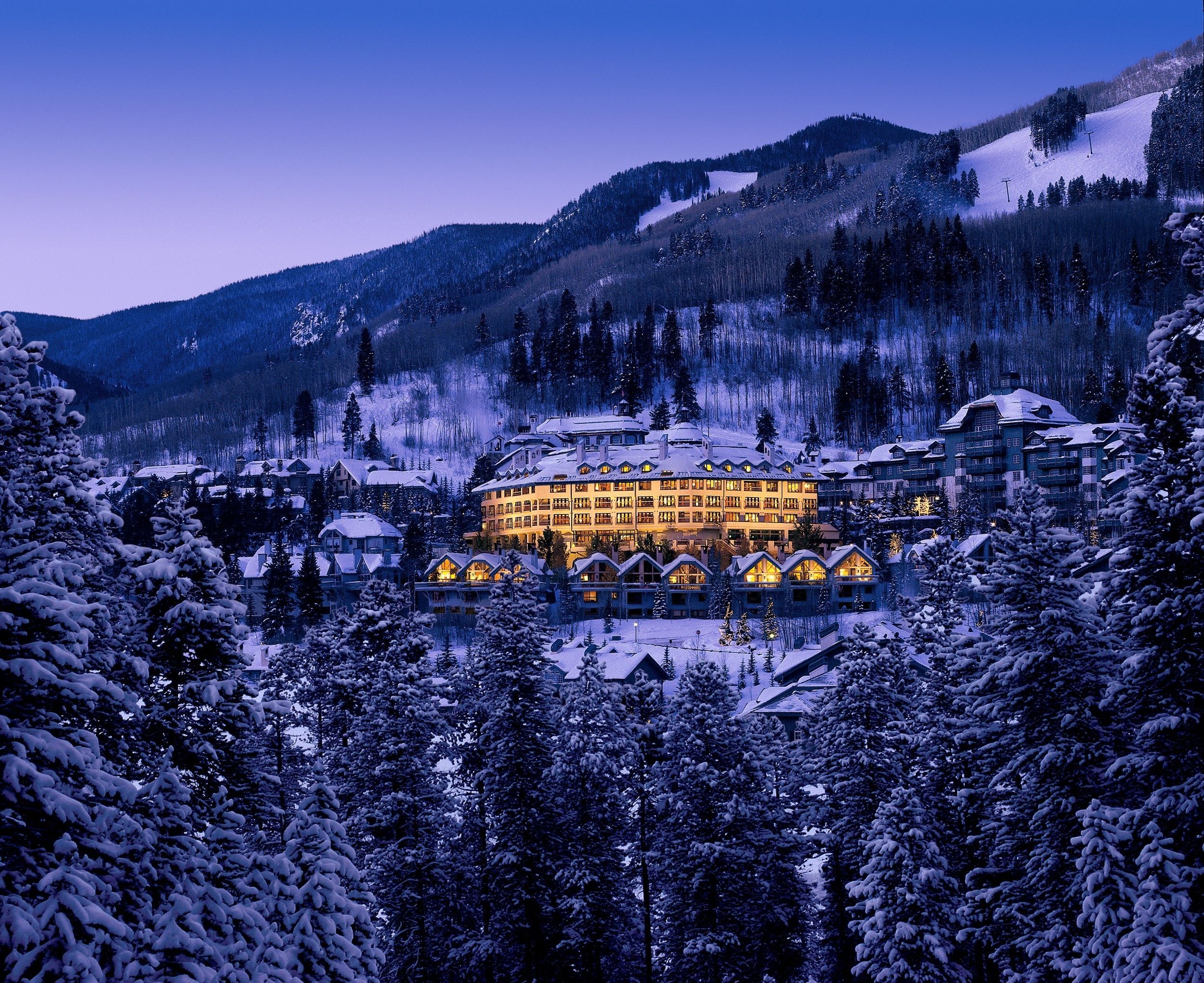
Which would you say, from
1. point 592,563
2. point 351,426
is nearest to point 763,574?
point 592,563

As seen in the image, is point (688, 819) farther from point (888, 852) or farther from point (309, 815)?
point (309, 815)

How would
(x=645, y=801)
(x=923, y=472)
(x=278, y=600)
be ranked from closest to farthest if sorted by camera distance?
(x=645, y=801), (x=278, y=600), (x=923, y=472)

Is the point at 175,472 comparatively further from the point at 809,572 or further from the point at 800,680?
the point at 800,680

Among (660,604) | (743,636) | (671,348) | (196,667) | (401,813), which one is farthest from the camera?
(671,348)

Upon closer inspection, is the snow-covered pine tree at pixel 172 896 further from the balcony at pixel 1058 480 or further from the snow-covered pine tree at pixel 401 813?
the balcony at pixel 1058 480

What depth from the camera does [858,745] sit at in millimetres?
32500

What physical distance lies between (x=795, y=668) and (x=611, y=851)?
3712cm

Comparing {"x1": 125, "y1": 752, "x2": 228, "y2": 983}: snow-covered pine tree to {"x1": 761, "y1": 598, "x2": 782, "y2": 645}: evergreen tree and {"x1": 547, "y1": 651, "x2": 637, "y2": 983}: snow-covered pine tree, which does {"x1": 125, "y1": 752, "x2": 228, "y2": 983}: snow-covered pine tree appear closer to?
{"x1": 547, "y1": 651, "x2": 637, "y2": 983}: snow-covered pine tree

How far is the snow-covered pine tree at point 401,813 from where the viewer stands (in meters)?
31.0

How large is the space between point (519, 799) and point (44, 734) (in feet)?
72.5

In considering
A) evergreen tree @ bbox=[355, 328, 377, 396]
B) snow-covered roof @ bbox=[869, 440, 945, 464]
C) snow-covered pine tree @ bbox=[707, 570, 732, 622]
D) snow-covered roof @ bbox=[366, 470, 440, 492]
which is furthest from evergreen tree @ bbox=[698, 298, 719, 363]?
snow-covered pine tree @ bbox=[707, 570, 732, 622]

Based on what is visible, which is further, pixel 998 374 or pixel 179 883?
pixel 998 374

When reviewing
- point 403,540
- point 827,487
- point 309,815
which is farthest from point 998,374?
point 309,815

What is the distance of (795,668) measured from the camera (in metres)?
68.3
